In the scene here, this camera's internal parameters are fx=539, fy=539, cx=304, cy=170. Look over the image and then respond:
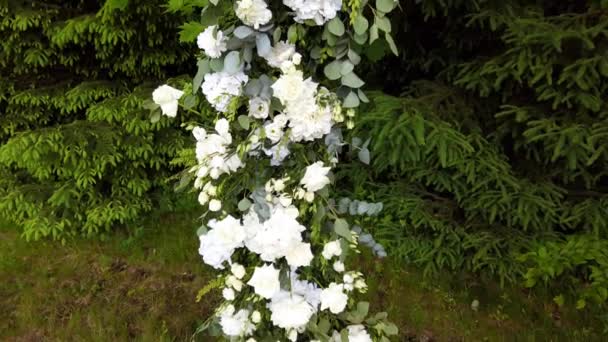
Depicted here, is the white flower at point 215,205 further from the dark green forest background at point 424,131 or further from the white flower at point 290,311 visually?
the dark green forest background at point 424,131

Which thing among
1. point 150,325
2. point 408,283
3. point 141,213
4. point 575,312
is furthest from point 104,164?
point 575,312

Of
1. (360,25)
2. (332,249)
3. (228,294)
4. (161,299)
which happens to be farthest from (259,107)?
(161,299)

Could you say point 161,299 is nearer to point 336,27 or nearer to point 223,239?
point 223,239

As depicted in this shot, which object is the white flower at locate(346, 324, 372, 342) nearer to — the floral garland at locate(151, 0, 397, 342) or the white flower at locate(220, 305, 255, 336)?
the floral garland at locate(151, 0, 397, 342)

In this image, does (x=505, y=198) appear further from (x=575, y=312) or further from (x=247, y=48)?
(x=247, y=48)

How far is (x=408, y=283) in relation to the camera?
348 centimetres

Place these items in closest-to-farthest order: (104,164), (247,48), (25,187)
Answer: (247,48) < (104,164) < (25,187)

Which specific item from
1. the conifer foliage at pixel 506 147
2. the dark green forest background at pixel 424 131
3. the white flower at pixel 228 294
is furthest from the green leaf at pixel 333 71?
the conifer foliage at pixel 506 147

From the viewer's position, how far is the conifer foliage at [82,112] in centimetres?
365

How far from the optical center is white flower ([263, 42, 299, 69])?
63.9 inches

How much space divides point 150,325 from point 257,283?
1.64m

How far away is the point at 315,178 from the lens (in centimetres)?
160

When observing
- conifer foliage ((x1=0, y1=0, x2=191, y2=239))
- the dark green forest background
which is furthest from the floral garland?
conifer foliage ((x1=0, y1=0, x2=191, y2=239))

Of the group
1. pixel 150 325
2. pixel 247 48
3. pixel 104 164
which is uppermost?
pixel 247 48
